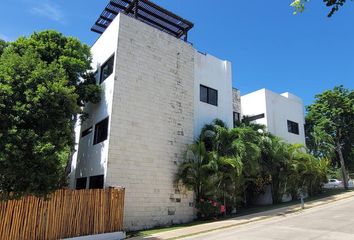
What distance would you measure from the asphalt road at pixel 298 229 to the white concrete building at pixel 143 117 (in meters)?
3.93

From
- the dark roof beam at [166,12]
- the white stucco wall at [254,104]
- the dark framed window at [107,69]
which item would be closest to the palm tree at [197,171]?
the dark framed window at [107,69]

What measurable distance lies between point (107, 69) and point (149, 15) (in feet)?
14.2

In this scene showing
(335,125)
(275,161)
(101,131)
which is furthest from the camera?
(335,125)

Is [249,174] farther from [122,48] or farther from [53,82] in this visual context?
[53,82]

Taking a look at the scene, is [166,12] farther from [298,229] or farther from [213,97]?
[298,229]

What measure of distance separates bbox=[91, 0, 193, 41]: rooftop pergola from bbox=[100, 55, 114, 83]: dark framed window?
9.75 ft

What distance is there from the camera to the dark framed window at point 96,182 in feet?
46.6

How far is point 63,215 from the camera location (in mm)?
10844

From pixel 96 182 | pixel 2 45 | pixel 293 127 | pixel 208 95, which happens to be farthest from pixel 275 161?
pixel 2 45

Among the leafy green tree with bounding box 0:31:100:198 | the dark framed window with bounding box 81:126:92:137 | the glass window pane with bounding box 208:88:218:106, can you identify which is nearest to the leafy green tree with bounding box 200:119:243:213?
the glass window pane with bounding box 208:88:218:106

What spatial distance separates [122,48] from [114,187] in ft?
23.1

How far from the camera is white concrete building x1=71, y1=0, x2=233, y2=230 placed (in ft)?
46.2

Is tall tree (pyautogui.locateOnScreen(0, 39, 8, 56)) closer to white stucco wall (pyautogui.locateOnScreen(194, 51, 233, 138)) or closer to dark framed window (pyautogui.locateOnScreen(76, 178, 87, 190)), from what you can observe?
dark framed window (pyautogui.locateOnScreen(76, 178, 87, 190))

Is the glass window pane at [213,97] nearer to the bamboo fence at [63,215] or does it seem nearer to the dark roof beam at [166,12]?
the dark roof beam at [166,12]
